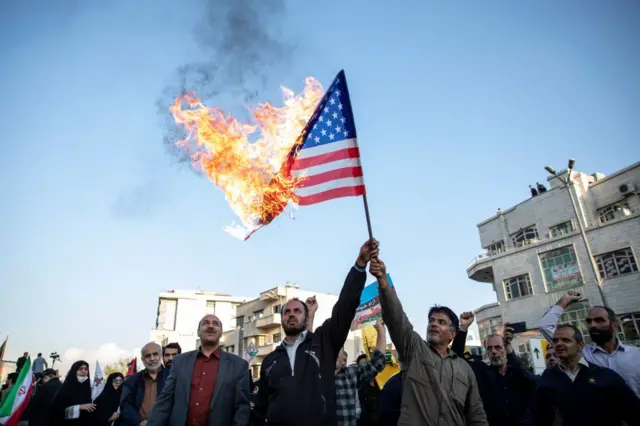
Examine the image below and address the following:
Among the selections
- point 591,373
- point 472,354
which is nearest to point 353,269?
point 591,373

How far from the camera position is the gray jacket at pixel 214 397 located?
413 cm

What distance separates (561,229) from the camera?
3781 cm

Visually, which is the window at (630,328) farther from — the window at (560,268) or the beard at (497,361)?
the beard at (497,361)

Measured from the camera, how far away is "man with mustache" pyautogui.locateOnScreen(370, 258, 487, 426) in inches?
139

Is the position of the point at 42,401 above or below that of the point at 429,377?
below

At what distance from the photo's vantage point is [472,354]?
20.7ft

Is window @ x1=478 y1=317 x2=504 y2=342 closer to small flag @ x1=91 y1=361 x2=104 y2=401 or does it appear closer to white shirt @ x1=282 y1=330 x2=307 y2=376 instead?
small flag @ x1=91 y1=361 x2=104 y2=401

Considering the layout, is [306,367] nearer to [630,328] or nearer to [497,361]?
[497,361]

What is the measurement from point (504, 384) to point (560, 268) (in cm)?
3342

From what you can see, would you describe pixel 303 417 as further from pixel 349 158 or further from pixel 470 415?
pixel 349 158

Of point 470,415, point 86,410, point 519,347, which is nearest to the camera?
point 470,415

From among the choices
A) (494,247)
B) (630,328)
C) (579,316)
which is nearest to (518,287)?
(579,316)

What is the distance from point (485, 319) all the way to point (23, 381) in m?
37.1

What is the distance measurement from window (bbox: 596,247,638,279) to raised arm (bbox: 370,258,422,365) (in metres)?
34.7
